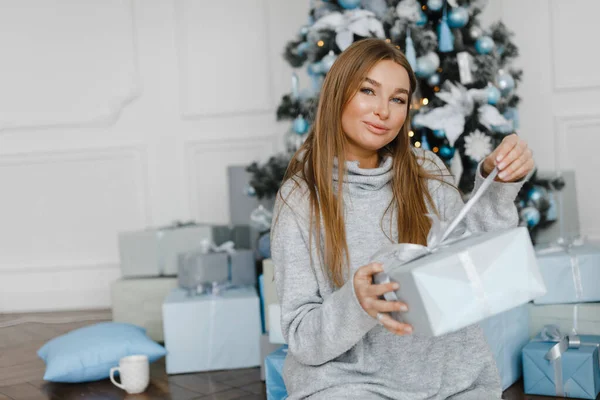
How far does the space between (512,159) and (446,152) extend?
1.31 metres

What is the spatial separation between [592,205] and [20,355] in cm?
249

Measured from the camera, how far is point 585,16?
3051 mm

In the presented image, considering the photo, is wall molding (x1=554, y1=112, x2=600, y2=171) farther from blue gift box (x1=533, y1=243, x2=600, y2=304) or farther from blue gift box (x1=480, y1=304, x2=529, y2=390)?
blue gift box (x1=480, y1=304, x2=529, y2=390)

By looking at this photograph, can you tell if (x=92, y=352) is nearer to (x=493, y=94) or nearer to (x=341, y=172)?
(x=341, y=172)

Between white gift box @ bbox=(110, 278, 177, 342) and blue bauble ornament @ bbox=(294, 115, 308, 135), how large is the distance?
2.60ft

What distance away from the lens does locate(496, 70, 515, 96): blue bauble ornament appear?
249 cm

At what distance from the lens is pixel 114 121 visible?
3543 millimetres

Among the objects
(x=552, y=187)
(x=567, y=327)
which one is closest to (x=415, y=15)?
(x=552, y=187)

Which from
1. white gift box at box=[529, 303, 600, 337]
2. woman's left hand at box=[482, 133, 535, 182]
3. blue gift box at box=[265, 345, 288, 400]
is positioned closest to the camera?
woman's left hand at box=[482, 133, 535, 182]

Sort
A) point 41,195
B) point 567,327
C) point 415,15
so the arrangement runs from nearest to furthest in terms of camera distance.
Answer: point 567,327 < point 415,15 < point 41,195

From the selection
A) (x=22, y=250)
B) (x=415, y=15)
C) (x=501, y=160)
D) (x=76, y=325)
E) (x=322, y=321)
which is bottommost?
(x=76, y=325)

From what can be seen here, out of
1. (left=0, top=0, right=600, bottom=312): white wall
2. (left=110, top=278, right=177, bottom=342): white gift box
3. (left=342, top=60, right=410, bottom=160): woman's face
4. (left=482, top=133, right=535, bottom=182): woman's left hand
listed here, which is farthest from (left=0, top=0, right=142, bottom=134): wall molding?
(left=482, top=133, right=535, bottom=182): woman's left hand

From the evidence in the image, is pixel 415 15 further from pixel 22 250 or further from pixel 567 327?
pixel 22 250

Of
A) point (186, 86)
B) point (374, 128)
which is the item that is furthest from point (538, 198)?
point (186, 86)
